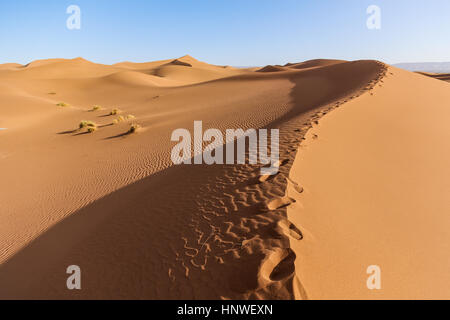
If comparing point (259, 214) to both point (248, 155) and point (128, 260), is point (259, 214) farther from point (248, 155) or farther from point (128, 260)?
point (248, 155)

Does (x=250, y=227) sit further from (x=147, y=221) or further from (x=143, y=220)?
(x=143, y=220)

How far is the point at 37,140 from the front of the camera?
11930mm

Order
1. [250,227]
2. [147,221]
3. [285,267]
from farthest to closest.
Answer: [147,221] < [250,227] < [285,267]

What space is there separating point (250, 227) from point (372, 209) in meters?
2.22

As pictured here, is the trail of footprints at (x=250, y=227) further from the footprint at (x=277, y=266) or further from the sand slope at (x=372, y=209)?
the sand slope at (x=372, y=209)

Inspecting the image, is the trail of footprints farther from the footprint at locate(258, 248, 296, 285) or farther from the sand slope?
the sand slope

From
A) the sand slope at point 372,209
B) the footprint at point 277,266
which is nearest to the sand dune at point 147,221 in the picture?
the footprint at point 277,266

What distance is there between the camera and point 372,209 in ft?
14.3

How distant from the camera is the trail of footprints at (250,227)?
2969 mm

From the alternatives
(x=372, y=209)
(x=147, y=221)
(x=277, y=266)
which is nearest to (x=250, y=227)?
(x=277, y=266)

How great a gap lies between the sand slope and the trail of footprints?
188 mm

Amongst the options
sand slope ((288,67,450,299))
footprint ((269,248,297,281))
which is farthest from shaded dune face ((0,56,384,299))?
sand slope ((288,67,450,299))

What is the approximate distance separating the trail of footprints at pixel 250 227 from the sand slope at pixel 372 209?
19 cm
